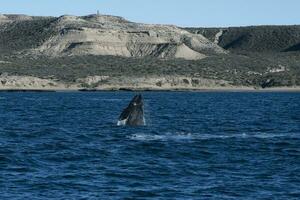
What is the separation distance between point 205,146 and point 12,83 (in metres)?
149

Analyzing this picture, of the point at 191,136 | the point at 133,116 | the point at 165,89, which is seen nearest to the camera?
the point at 191,136

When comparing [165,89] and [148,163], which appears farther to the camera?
[165,89]

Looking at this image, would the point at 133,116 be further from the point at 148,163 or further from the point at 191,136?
the point at 148,163

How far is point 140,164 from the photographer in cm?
3503

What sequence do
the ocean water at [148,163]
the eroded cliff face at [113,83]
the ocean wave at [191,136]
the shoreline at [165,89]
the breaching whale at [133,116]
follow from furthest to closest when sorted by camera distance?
the eroded cliff face at [113,83] → the shoreline at [165,89] → the breaching whale at [133,116] → the ocean wave at [191,136] → the ocean water at [148,163]

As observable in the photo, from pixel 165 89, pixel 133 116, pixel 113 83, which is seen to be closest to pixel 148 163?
pixel 133 116

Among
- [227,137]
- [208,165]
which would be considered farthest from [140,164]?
[227,137]

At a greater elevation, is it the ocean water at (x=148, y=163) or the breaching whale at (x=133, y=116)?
the breaching whale at (x=133, y=116)

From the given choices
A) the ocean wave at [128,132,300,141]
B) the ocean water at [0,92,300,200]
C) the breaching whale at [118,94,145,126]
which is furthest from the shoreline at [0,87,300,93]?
the ocean wave at [128,132,300,141]

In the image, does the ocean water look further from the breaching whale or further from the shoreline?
the shoreline

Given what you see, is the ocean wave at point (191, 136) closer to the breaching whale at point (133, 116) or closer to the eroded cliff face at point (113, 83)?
the breaching whale at point (133, 116)

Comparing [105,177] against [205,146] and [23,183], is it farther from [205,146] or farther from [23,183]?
[205,146]

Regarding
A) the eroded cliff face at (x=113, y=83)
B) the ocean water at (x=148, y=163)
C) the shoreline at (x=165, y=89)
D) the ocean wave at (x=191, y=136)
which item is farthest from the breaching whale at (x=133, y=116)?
the eroded cliff face at (x=113, y=83)

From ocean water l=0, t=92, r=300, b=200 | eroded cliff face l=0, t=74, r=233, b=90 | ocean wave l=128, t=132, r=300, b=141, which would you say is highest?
eroded cliff face l=0, t=74, r=233, b=90
